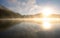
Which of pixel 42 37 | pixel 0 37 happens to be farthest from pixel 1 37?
pixel 42 37

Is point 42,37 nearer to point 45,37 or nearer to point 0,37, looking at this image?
point 45,37

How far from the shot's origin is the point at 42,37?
2202 cm

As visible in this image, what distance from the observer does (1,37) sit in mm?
21844

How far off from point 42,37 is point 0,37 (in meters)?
7.54

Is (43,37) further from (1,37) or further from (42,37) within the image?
(1,37)

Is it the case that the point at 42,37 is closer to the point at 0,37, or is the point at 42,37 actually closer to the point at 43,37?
the point at 43,37

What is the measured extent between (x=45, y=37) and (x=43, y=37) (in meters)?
0.37

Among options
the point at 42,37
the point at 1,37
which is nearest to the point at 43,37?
the point at 42,37

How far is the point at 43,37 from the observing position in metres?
22.1

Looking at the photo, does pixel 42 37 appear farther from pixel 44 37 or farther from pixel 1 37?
pixel 1 37

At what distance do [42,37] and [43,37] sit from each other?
198mm

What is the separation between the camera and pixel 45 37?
870 inches

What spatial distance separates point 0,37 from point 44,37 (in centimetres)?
792

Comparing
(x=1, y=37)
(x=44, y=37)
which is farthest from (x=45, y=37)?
(x=1, y=37)
